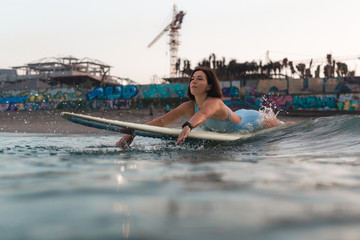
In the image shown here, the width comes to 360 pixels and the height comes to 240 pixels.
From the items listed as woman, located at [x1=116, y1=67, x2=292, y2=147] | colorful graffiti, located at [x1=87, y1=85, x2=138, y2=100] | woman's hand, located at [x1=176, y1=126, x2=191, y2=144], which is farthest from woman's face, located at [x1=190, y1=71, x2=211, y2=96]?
colorful graffiti, located at [x1=87, y1=85, x2=138, y2=100]

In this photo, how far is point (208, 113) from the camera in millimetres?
4578

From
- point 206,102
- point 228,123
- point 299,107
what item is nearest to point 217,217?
point 206,102

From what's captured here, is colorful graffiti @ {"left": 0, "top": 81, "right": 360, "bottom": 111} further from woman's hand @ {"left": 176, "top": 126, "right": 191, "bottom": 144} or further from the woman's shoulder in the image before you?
woman's hand @ {"left": 176, "top": 126, "right": 191, "bottom": 144}

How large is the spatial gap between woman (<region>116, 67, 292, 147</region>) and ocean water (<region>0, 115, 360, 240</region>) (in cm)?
168

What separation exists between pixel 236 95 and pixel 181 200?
2364 centimetres

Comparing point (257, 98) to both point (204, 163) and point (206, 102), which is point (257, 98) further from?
point (204, 163)

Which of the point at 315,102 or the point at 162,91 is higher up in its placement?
the point at 162,91

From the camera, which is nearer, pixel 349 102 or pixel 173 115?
pixel 173 115

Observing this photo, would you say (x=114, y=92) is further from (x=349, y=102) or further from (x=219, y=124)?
(x=219, y=124)

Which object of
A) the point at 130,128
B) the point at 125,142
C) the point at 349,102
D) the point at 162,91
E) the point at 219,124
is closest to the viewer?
the point at 130,128

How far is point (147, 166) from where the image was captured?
2717 millimetres

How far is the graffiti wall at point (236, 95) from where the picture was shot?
881 inches

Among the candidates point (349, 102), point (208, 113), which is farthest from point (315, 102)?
point (208, 113)

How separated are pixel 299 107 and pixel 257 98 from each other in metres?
2.85
